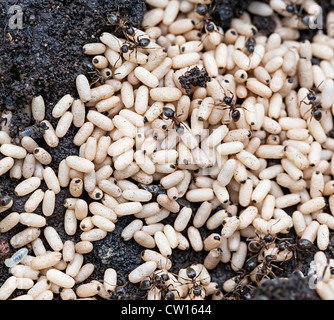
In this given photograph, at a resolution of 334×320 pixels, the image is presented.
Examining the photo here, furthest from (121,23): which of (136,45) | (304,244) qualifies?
(304,244)

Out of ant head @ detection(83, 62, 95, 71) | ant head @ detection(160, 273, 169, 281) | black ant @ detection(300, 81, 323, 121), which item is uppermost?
ant head @ detection(83, 62, 95, 71)

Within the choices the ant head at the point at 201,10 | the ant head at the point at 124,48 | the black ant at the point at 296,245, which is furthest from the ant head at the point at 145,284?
the ant head at the point at 201,10

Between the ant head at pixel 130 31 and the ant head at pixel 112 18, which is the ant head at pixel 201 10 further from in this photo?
the ant head at pixel 112 18

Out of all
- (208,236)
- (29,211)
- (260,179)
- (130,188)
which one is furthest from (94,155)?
(260,179)

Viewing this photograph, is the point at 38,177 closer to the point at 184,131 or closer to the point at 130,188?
the point at 130,188

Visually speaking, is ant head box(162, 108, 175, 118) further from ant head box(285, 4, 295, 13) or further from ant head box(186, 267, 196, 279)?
ant head box(285, 4, 295, 13)

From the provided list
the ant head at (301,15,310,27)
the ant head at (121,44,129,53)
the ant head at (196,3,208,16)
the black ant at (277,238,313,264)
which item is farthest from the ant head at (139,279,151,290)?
the ant head at (301,15,310,27)
